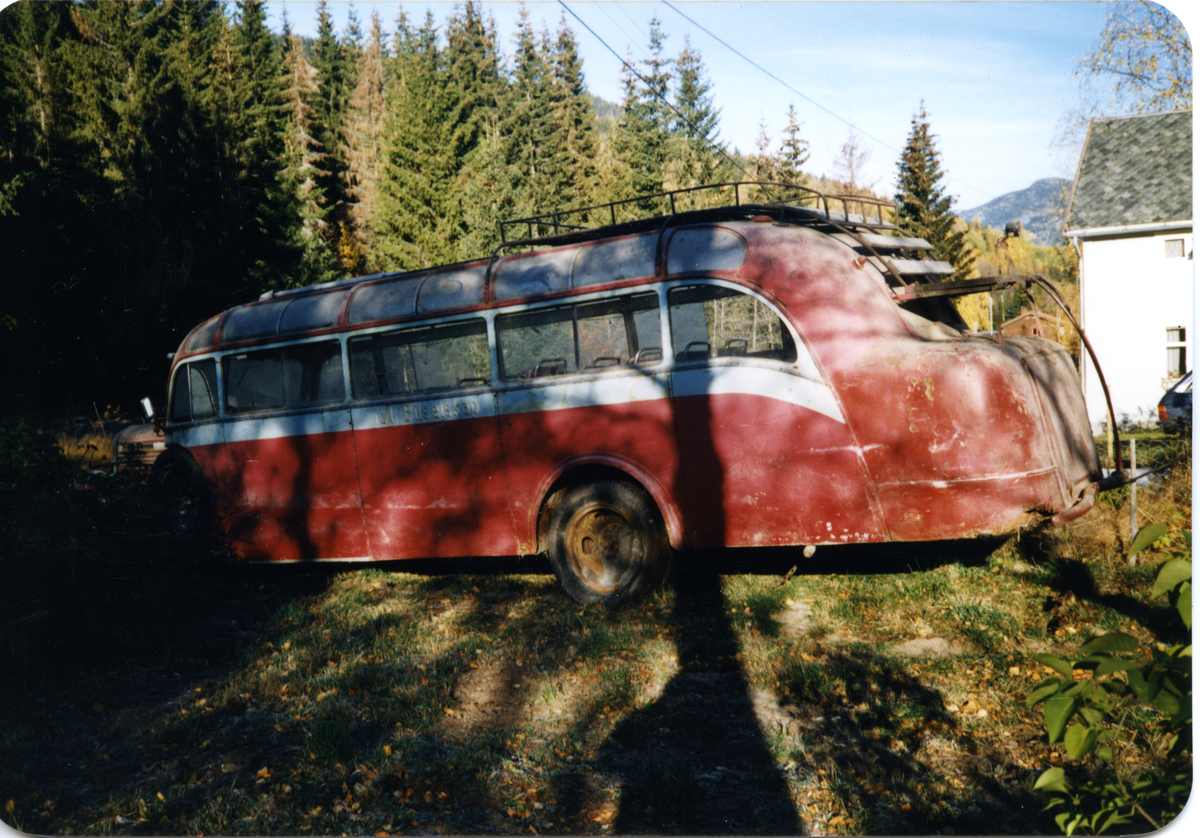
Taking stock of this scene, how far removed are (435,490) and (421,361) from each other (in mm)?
1205

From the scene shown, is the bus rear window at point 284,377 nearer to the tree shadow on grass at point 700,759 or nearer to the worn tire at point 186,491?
the worn tire at point 186,491

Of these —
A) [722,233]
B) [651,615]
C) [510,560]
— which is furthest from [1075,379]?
[510,560]

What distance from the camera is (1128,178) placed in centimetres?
1958

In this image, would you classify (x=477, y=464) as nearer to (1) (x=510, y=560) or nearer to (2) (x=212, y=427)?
(1) (x=510, y=560)

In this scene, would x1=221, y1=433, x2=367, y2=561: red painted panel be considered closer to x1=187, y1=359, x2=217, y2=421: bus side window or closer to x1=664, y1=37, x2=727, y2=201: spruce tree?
x1=187, y1=359, x2=217, y2=421: bus side window

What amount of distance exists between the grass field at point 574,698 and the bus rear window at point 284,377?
1.83 metres

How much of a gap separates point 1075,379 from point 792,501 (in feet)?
8.10

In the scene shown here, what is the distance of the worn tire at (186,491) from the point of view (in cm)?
889

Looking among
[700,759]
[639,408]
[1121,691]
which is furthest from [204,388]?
[1121,691]

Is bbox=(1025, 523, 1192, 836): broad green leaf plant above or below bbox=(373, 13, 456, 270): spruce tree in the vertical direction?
below

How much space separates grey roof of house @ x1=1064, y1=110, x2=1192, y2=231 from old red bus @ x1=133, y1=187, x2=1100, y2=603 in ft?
47.5

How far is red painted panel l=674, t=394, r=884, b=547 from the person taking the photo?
238 inches

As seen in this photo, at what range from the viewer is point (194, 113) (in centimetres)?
2884

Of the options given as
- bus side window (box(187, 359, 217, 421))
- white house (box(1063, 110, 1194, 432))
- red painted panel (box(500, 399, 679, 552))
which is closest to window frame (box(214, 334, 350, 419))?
bus side window (box(187, 359, 217, 421))
